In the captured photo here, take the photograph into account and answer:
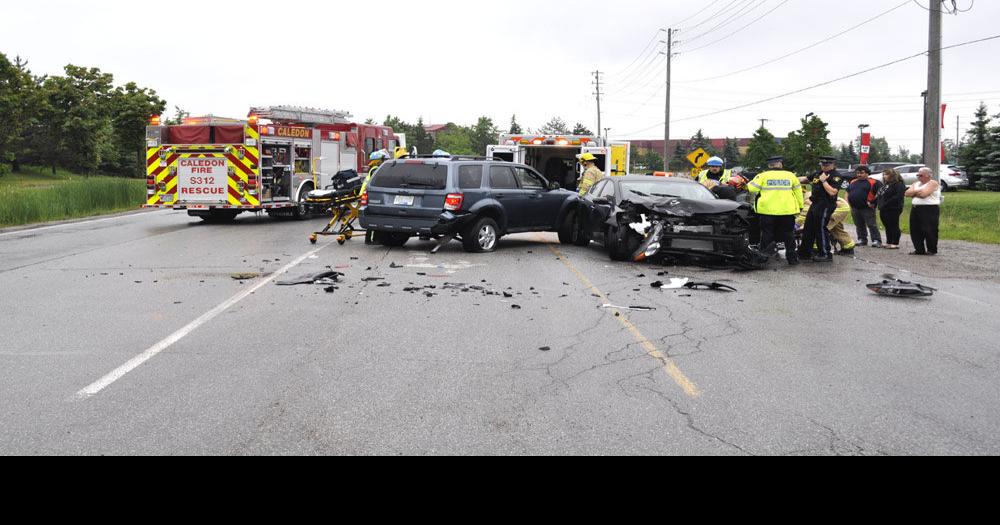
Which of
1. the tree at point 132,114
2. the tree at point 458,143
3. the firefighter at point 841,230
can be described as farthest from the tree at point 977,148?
the tree at point 458,143

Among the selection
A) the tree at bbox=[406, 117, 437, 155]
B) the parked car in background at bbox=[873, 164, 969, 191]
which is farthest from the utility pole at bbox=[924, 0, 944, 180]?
the tree at bbox=[406, 117, 437, 155]

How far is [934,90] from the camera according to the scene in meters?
20.0

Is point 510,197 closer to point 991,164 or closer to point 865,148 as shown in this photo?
point 865,148

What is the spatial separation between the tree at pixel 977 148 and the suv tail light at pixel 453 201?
36.9 m

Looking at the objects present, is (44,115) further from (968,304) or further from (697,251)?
(968,304)

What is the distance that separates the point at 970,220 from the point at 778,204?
577 inches

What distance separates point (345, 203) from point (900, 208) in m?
11.6

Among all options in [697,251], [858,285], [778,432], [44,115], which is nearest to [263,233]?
[697,251]

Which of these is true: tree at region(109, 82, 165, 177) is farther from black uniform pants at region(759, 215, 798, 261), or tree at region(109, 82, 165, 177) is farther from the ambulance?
black uniform pants at region(759, 215, 798, 261)

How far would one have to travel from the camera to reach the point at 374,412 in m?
5.16

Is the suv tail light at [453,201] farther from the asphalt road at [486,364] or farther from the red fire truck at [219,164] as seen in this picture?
the red fire truck at [219,164]

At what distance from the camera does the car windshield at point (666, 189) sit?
14.2m

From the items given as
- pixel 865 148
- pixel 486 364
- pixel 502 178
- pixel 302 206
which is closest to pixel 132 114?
pixel 302 206

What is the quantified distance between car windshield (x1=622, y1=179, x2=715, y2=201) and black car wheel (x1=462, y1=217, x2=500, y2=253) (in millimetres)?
2513
